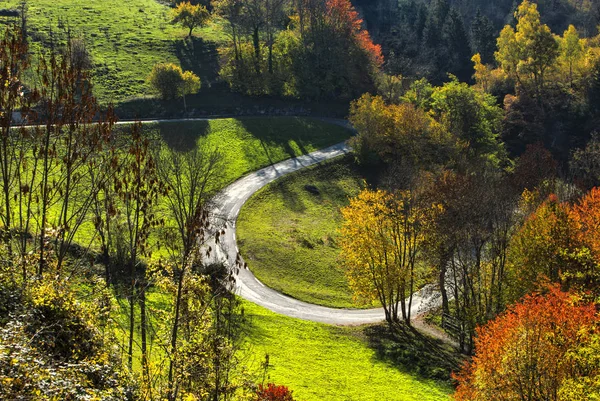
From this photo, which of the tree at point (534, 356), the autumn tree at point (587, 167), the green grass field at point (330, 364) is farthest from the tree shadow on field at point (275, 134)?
the tree at point (534, 356)

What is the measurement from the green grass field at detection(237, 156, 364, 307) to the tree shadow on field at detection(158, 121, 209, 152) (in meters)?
15.4

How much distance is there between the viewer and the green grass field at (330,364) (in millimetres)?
37562

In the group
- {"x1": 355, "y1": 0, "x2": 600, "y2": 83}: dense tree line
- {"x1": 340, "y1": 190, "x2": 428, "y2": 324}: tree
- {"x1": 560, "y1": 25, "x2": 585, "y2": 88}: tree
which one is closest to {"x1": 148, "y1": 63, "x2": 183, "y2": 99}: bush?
{"x1": 355, "y1": 0, "x2": 600, "y2": 83}: dense tree line

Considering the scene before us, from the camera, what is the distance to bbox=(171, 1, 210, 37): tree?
114 meters

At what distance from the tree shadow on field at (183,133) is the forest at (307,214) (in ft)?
1.61

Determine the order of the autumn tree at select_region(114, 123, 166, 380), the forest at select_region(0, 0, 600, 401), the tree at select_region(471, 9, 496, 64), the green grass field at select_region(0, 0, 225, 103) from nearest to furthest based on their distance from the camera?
the autumn tree at select_region(114, 123, 166, 380) < the forest at select_region(0, 0, 600, 401) < the green grass field at select_region(0, 0, 225, 103) < the tree at select_region(471, 9, 496, 64)

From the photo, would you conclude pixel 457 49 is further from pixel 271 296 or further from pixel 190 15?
pixel 271 296

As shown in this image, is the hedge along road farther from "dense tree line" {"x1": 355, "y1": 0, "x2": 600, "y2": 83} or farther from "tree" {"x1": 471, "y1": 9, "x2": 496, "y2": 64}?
"tree" {"x1": 471, "y1": 9, "x2": 496, "y2": 64}

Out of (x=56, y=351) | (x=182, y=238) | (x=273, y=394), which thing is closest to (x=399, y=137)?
(x=273, y=394)

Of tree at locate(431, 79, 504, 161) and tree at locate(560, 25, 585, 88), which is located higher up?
tree at locate(560, 25, 585, 88)

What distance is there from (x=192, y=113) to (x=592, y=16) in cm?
10835

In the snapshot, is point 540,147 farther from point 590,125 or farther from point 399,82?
point 399,82

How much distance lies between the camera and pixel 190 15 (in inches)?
4496

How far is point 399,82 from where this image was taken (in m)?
103
